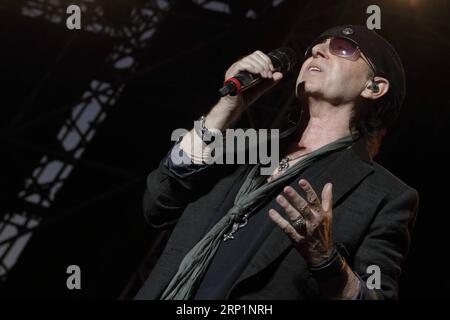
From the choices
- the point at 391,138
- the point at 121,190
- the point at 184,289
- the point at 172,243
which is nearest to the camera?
the point at 184,289

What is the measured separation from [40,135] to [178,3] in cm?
174

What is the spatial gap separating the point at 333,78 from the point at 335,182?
0.43 m

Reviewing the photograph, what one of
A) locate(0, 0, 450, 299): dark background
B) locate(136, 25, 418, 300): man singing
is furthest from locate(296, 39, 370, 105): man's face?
locate(0, 0, 450, 299): dark background

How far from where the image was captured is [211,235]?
234 cm

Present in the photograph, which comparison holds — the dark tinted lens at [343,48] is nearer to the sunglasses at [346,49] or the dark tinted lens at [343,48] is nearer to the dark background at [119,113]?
the sunglasses at [346,49]

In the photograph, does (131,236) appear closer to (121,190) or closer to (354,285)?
(121,190)

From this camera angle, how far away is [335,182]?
91.7 inches

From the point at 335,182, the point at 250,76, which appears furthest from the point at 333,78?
the point at 335,182

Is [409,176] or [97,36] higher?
[97,36]

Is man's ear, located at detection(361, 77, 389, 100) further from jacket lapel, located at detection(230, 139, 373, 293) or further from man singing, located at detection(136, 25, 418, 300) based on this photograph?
jacket lapel, located at detection(230, 139, 373, 293)

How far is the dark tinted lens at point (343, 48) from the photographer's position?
8.86 feet

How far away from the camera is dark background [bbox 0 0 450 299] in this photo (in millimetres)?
6227

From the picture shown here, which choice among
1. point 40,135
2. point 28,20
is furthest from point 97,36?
point 40,135

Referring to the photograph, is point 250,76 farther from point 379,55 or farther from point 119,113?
point 119,113
